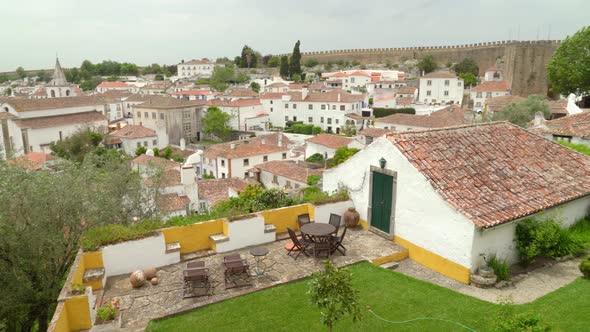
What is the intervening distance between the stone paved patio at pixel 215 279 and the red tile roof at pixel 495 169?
90.8 inches

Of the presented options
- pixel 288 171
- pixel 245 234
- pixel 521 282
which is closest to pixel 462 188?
pixel 521 282

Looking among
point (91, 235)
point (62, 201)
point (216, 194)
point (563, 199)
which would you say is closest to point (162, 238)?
point (91, 235)

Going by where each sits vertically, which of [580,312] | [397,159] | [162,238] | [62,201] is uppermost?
[397,159]

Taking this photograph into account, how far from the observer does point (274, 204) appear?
13672mm

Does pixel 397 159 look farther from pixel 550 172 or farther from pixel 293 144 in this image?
pixel 293 144

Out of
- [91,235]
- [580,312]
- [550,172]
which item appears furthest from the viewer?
[550,172]

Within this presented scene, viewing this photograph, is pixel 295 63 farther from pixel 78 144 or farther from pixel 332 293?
pixel 332 293

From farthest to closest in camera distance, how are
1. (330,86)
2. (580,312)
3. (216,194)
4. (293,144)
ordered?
(330,86) < (293,144) < (216,194) < (580,312)

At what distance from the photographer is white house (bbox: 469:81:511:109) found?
65750 mm

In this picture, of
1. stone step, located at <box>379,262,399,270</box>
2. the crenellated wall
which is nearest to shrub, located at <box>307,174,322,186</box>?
stone step, located at <box>379,262,399,270</box>

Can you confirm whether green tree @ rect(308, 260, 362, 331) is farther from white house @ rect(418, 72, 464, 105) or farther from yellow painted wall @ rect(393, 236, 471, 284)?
white house @ rect(418, 72, 464, 105)

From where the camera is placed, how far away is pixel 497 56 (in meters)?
93.4

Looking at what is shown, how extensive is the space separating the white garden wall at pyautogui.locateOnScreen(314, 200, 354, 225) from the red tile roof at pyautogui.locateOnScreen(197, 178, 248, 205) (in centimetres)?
1635

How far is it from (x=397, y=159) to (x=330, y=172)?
11.1 ft
